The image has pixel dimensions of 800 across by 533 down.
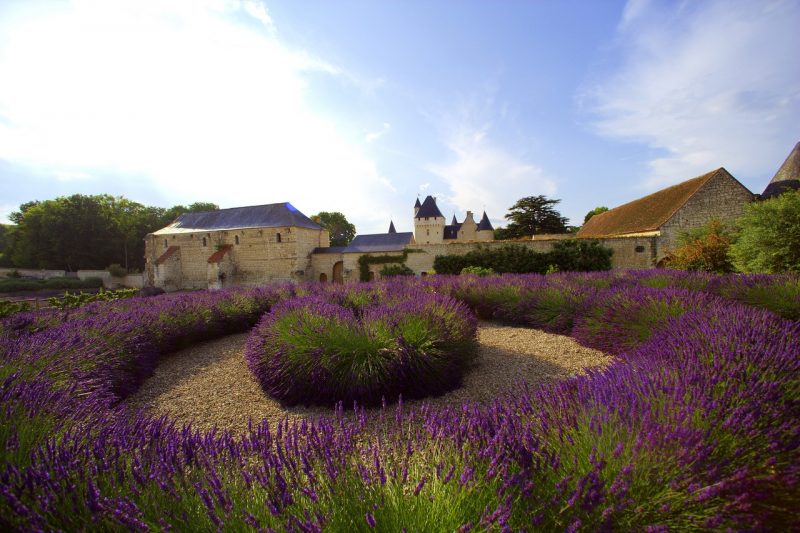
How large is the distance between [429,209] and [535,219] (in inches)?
436

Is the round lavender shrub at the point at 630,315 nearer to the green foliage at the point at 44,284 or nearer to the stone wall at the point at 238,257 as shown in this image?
the stone wall at the point at 238,257

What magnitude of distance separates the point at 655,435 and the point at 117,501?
1.70 m

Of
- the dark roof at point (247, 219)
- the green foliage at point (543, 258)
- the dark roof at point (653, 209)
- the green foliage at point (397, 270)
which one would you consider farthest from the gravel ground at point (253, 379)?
the dark roof at point (247, 219)

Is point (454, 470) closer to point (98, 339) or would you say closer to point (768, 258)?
point (98, 339)

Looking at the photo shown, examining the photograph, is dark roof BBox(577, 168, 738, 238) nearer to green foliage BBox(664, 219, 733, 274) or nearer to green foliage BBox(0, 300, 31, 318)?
green foliage BBox(664, 219, 733, 274)

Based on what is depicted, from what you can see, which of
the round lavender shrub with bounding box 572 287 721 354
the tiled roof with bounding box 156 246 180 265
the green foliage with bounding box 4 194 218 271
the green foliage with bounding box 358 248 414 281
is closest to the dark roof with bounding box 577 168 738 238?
the round lavender shrub with bounding box 572 287 721 354

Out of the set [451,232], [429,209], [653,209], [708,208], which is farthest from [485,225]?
[708,208]

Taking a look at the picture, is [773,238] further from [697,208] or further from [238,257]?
[238,257]

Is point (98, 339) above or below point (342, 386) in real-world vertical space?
above

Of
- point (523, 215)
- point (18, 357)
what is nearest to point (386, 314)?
point (18, 357)

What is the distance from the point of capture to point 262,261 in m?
21.7

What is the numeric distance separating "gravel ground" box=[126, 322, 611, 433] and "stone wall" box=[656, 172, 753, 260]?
1052 centimetres

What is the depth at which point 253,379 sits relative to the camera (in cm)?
376

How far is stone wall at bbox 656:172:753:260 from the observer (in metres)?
12.2
